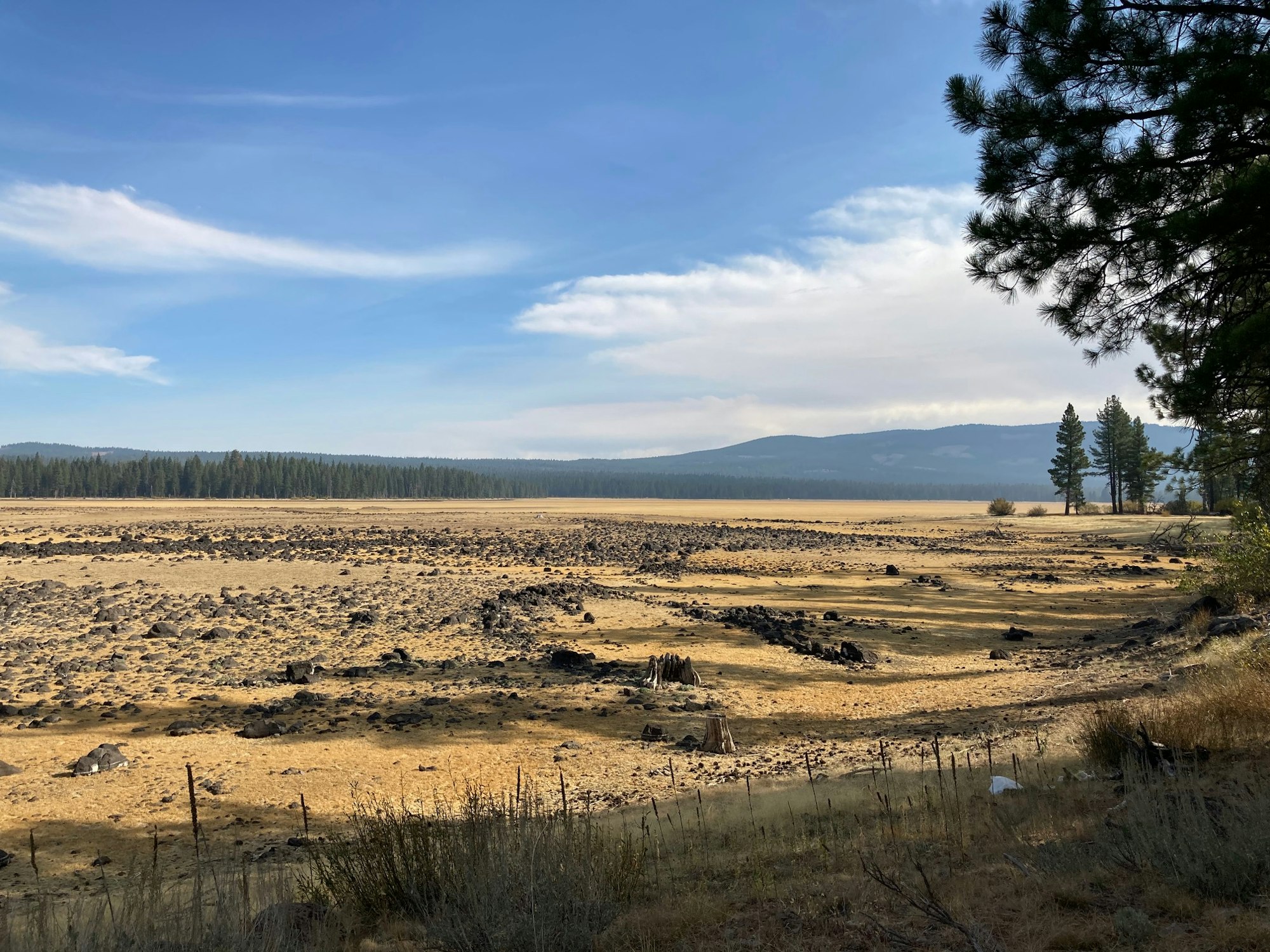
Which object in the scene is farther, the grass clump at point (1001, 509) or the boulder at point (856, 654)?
the grass clump at point (1001, 509)

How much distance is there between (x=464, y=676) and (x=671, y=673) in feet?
13.2

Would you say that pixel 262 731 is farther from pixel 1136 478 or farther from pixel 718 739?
pixel 1136 478

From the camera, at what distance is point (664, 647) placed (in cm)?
1844

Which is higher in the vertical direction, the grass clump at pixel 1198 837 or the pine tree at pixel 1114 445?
the pine tree at pixel 1114 445

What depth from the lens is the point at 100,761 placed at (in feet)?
31.6

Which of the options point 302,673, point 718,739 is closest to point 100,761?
point 302,673

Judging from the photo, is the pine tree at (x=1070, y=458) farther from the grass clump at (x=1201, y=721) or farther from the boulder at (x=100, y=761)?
the boulder at (x=100, y=761)

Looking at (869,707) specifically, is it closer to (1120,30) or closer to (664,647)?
(664,647)

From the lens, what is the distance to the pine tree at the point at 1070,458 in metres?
87.7

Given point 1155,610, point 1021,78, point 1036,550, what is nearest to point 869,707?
point 1021,78

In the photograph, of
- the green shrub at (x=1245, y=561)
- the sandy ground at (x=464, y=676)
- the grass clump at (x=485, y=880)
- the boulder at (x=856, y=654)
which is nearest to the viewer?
the grass clump at (x=485, y=880)

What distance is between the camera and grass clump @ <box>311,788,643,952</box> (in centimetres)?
460

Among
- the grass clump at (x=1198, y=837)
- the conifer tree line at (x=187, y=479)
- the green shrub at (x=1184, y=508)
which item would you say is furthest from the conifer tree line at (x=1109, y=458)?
the conifer tree line at (x=187, y=479)

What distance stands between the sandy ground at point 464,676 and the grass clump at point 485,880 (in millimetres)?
2563
